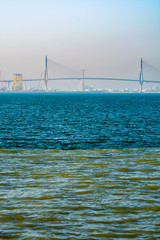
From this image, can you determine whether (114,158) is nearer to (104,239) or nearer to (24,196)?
(24,196)

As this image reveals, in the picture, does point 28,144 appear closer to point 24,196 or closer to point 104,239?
point 24,196

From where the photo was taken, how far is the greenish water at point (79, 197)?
8.68m

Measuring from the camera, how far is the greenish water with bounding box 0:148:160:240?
8.68 metres

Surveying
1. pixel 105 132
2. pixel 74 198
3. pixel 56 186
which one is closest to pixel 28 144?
pixel 105 132

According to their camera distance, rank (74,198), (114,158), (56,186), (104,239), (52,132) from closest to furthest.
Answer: (104,239) → (74,198) → (56,186) → (114,158) → (52,132)

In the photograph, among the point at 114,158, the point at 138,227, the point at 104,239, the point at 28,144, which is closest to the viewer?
the point at 104,239

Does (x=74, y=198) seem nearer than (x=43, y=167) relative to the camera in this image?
Yes

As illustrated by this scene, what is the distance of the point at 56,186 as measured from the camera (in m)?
12.8

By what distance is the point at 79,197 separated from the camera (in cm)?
1149

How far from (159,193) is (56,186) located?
127 inches

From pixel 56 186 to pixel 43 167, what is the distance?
A: 3674 mm

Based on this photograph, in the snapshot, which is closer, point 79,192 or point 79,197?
point 79,197

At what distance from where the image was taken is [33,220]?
9.29 metres

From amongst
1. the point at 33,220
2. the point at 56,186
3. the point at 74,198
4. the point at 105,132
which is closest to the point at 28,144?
the point at 105,132
